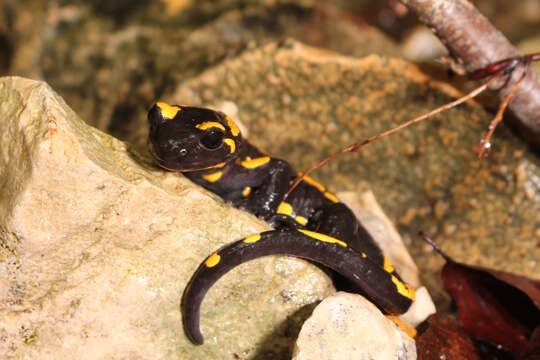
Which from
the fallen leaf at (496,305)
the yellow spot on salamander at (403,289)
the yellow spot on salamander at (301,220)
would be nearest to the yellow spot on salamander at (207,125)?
the yellow spot on salamander at (301,220)

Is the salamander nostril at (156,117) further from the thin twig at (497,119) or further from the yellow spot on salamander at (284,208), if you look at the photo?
the thin twig at (497,119)

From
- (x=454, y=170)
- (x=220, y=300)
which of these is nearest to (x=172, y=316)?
(x=220, y=300)

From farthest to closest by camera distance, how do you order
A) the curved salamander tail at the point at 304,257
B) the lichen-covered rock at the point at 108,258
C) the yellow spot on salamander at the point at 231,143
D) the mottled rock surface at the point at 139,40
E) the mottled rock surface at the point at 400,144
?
the mottled rock surface at the point at 139,40 → the mottled rock surface at the point at 400,144 → the yellow spot on salamander at the point at 231,143 → the curved salamander tail at the point at 304,257 → the lichen-covered rock at the point at 108,258

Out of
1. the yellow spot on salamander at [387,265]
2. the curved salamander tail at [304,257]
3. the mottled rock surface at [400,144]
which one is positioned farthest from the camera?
the mottled rock surface at [400,144]

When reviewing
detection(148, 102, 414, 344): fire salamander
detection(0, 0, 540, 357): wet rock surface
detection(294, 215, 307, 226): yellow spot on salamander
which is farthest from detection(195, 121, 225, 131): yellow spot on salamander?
detection(294, 215, 307, 226): yellow spot on salamander

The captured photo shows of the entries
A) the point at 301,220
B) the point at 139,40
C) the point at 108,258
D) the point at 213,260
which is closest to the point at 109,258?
the point at 108,258

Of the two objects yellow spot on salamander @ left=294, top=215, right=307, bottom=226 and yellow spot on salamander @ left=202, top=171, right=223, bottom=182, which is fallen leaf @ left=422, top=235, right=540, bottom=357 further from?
yellow spot on salamander @ left=202, top=171, right=223, bottom=182

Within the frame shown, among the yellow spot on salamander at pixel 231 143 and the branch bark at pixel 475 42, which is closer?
the yellow spot on salamander at pixel 231 143
